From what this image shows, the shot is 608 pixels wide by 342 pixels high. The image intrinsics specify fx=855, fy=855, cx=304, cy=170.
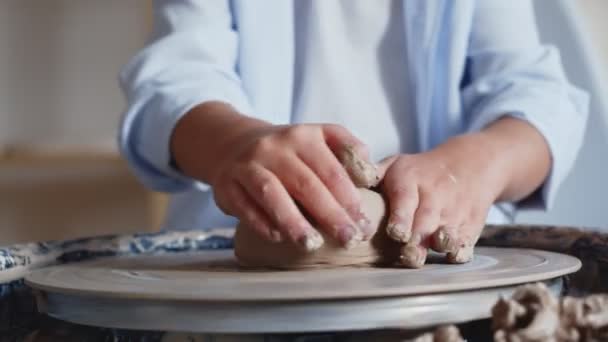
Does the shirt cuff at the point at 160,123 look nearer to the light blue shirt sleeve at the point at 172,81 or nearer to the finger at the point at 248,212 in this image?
the light blue shirt sleeve at the point at 172,81

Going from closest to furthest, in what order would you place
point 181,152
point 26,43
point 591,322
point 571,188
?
point 591,322 < point 181,152 < point 571,188 < point 26,43

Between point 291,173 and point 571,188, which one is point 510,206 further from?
point 291,173

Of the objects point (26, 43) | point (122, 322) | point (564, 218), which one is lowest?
point (564, 218)

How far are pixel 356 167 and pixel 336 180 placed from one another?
0.06 feet

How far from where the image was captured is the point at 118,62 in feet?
5.34

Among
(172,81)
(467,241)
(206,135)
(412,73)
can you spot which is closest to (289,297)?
(467,241)

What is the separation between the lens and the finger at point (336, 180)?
51 cm

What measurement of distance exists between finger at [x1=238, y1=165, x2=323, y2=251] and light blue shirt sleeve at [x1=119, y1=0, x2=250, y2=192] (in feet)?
0.69

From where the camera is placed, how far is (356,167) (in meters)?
0.52

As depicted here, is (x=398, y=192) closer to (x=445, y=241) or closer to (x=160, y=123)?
(x=445, y=241)

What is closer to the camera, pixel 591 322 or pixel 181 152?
pixel 591 322

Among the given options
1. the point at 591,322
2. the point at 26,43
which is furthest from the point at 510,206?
the point at 26,43

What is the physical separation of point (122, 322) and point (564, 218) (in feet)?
2.32

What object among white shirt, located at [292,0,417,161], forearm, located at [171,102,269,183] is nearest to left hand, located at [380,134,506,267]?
forearm, located at [171,102,269,183]
